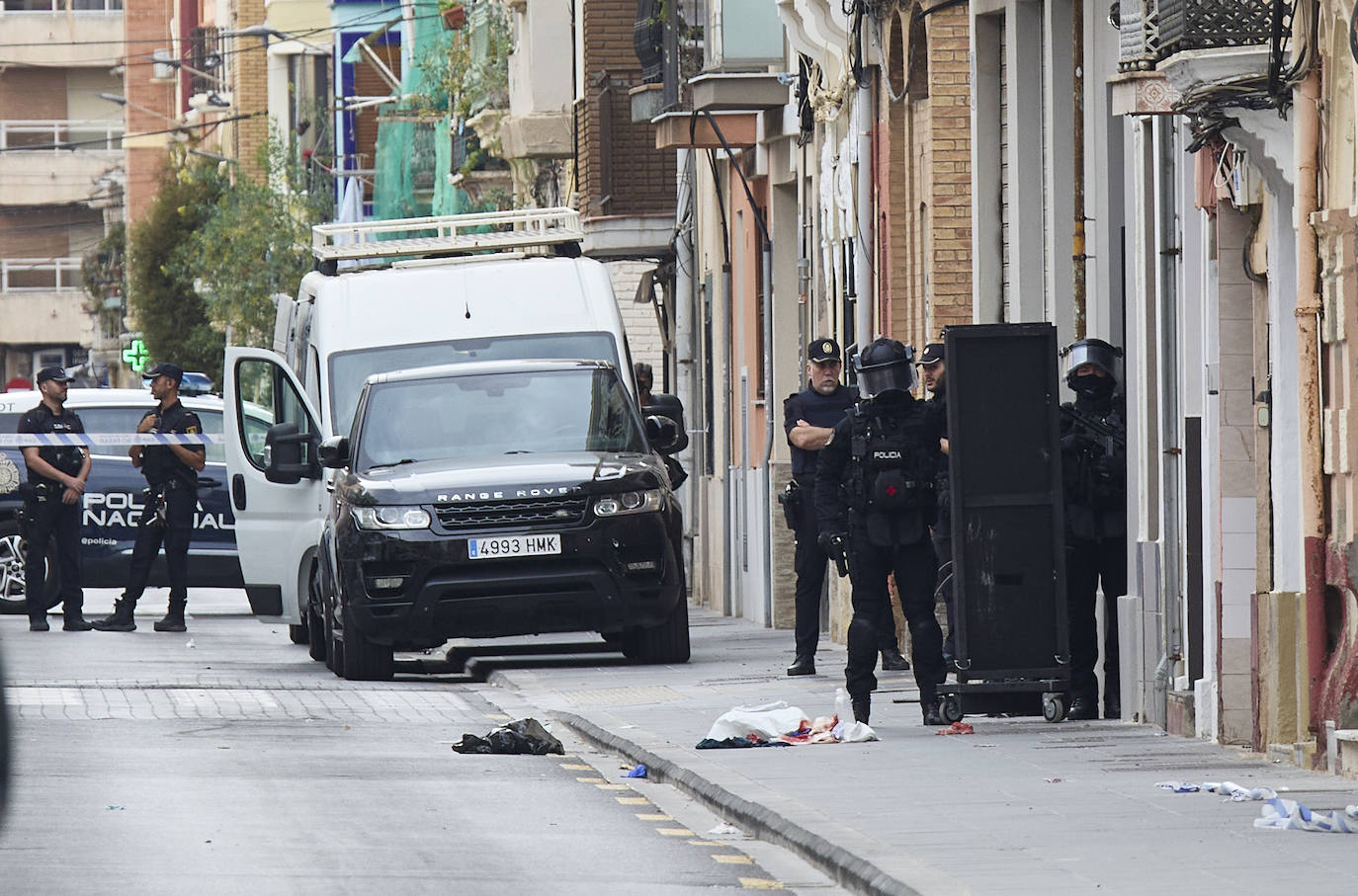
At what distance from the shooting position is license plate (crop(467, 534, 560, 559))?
18.8m

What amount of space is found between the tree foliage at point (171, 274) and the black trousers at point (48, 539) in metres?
53.6

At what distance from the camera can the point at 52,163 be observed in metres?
108

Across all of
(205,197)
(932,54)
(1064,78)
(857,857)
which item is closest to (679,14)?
(932,54)

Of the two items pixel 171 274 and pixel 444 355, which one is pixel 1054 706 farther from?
pixel 171 274

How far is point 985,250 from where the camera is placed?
19.2 meters

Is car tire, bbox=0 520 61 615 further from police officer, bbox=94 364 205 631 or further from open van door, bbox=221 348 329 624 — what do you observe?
open van door, bbox=221 348 329 624

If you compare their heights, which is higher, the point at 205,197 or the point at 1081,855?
the point at 205,197

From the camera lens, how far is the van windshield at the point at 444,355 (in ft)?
69.5

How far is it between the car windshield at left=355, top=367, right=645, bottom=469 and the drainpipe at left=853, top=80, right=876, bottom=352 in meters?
2.48

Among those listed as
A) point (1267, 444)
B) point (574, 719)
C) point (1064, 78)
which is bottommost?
point (574, 719)

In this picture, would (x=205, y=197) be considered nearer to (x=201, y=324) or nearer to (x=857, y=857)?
(x=201, y=324)

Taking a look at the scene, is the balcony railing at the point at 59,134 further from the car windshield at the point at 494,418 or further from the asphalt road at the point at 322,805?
the asphalt road at the point at 322,805

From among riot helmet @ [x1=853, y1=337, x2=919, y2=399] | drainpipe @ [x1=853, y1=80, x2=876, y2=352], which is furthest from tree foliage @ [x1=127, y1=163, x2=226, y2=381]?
riot helmet @ [x1=853, y1=337, x2=919, y2=399]

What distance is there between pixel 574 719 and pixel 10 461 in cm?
1183
